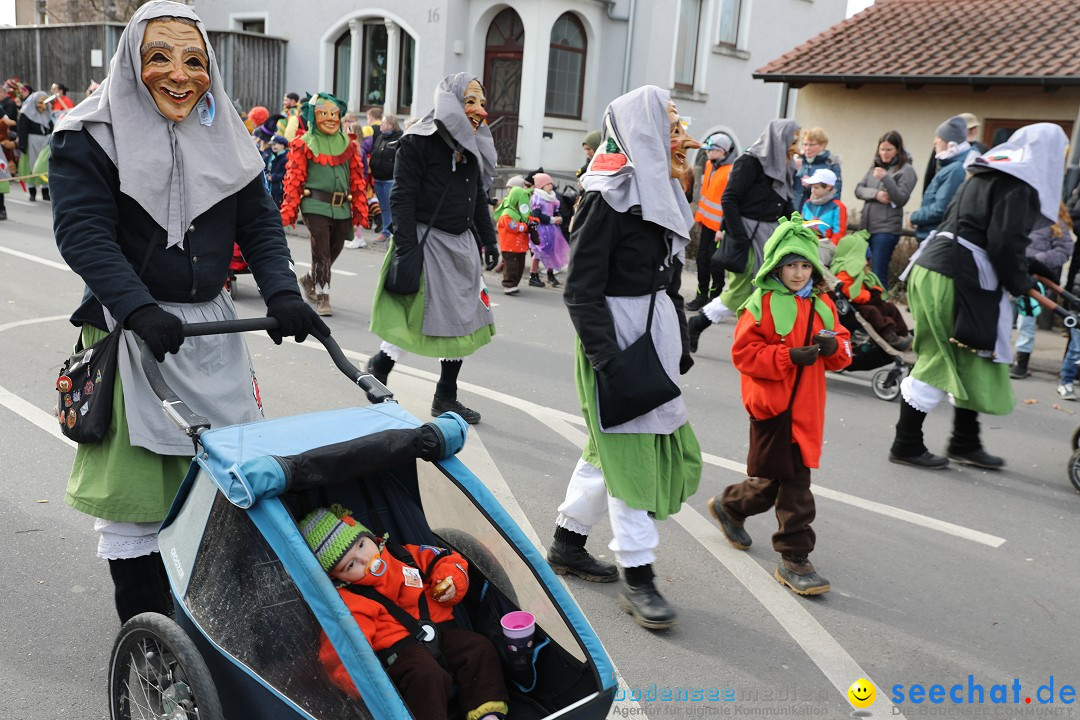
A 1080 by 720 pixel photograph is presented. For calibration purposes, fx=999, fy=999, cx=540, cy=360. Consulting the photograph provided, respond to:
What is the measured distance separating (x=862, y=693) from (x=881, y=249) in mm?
8247

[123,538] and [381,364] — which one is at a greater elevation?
[123,538]

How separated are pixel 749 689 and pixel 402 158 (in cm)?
370

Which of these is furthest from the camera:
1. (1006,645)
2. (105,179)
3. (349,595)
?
(1006,645)

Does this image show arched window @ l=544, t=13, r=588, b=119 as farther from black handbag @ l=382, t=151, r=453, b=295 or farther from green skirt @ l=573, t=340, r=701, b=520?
green skirt @ l=573, t=340, r=701, b=520

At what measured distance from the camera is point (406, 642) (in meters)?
2.69

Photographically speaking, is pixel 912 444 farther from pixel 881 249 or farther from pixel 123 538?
pixel 881 249

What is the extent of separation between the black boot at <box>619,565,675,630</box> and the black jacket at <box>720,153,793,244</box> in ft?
17.6

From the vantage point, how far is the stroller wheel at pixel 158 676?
2467 millimetres

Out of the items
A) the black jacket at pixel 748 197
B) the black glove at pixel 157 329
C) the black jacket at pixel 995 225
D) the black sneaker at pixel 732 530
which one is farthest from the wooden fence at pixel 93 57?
the black glove at pixel 157 329

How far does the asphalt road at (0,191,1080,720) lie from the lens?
358cm

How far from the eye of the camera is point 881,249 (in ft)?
36.1

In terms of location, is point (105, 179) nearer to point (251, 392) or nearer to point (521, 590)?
point (251, 392)

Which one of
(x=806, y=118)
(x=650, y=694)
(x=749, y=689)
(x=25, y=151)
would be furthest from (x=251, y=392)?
(x=25, y=151)

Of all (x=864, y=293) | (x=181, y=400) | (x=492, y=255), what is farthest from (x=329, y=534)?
(x=864, y=293)
